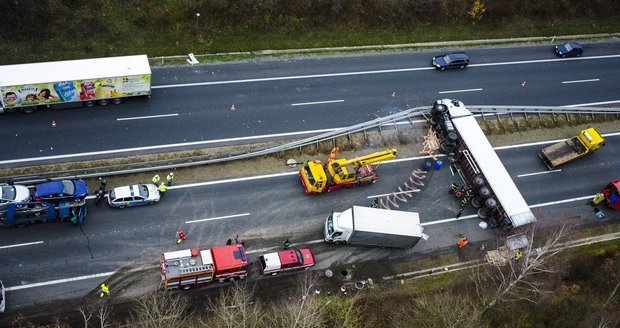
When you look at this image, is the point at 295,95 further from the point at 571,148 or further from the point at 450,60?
the point at 571,148

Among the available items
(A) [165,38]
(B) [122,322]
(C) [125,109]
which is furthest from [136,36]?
(B) [122,322]

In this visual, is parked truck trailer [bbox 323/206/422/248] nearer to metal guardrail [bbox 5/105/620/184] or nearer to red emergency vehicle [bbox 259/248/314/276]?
red emergency vehicle [bbox 259/248/314/276]

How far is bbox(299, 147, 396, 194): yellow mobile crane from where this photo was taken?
4572 cm

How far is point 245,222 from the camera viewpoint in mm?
44000

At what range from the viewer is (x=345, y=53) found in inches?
2302

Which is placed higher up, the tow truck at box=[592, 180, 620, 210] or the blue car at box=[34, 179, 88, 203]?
the blue car at box=[34, 179, 88, 203]

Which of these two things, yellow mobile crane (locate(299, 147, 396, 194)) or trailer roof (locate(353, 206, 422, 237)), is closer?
trailer roof (locate(353, 206, 422, 237))

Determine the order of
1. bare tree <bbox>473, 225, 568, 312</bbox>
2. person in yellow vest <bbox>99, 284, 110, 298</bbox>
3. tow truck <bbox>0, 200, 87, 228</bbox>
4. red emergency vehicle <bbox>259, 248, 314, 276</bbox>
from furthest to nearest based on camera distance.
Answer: bare tree <bbox>473, 225, 568, 312</bbox>, red emergency vehicle <bbox>259, 248, 314, 276</bbox>, tow truck <bbox>0, 200, 87, 228</bbox>, person in yellow vest <bbox>99, 284, 110, 298</bbox>

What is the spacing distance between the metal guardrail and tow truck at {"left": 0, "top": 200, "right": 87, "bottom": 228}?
3393mm

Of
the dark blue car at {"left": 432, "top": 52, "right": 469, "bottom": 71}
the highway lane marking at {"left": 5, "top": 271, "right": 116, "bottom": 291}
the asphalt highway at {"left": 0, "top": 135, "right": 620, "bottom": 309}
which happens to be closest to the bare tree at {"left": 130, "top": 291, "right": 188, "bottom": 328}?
the asphalt highway at {"left": 0, "top": 135, "right": 620, "bottom": 309}

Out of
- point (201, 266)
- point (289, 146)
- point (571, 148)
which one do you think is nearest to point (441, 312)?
point (201, 266)

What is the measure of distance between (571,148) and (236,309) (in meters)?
35.7

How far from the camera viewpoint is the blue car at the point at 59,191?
39.8 metres

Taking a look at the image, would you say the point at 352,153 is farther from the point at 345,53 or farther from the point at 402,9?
the point at 402,9
